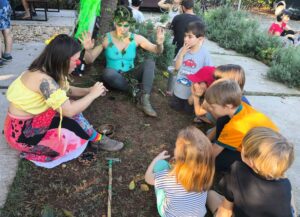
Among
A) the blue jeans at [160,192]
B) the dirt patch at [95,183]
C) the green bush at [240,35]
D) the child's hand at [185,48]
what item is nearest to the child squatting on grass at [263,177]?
the blue jeans at [160,192]

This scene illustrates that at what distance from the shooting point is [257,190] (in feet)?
6.18

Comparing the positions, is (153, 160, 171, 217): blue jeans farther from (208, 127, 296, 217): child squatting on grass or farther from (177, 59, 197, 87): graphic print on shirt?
(177, 59, 197, 87): graphic print on shirt

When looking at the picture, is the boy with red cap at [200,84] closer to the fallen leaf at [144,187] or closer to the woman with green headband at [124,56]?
the woman with green headband at [124,56]

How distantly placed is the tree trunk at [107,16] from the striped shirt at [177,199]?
117 inches

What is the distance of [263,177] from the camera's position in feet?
6.16

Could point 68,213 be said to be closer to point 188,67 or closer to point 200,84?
point 200,84

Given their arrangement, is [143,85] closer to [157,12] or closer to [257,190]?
[257,190]

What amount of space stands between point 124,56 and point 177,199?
2.20 m

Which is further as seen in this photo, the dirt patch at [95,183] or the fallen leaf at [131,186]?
the fallen leaf at [131,186]

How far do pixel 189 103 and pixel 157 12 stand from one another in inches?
351

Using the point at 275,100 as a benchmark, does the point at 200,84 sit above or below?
above

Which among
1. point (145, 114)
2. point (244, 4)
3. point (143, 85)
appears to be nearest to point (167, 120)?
point (145, 114)

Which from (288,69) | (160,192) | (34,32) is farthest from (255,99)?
(34,32)

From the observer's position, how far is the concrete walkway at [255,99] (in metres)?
2.73
